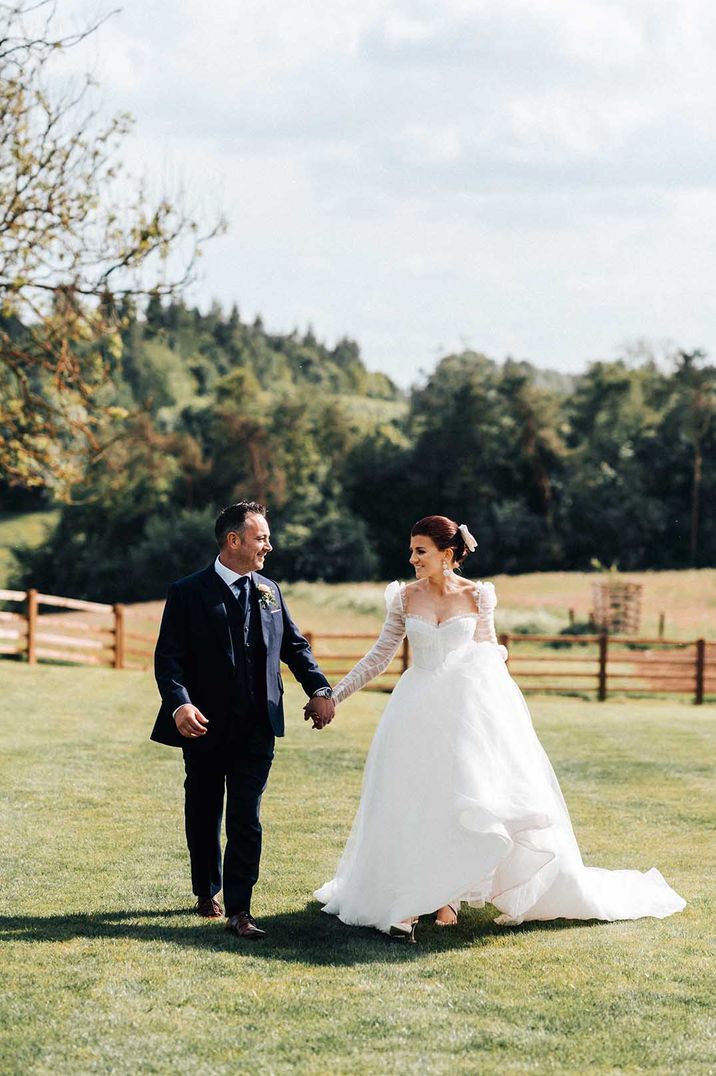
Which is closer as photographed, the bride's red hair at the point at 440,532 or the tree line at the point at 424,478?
the bride's red hair at the point at 440,532

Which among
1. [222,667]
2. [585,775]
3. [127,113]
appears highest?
[127,113]

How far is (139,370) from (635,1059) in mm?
104649

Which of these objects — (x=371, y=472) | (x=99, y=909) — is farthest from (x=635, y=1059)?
(x=371, y=472)

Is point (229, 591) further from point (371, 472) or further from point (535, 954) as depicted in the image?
point (371, 472)

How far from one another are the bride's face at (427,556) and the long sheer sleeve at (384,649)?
152mm

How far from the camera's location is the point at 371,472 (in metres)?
73.8

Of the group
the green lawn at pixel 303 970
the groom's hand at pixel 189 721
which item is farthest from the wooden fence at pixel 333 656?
the groom's hand at pixel 189 721

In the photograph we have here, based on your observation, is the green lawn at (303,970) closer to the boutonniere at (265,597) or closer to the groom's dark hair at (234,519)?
the boutonniere at (265,597)

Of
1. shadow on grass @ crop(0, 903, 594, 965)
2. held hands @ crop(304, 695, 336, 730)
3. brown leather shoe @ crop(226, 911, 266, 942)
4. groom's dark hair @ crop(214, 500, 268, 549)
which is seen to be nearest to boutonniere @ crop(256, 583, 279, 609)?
groom's dark hair @ crop(214, 500, 268, 549)

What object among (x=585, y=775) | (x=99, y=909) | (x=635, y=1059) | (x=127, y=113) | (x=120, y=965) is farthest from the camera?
(x=127, y=113)

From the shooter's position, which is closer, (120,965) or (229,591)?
(120,965)

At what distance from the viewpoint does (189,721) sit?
588 centimetres

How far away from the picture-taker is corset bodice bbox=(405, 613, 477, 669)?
21.0ft

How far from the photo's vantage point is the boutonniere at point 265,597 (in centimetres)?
621
